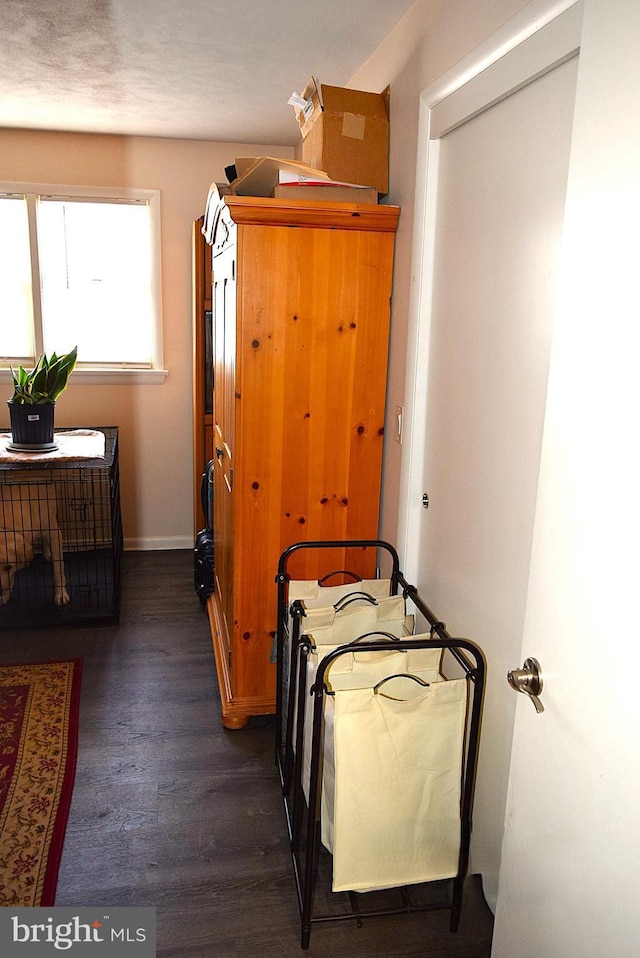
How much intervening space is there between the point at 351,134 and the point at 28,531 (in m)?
2.29

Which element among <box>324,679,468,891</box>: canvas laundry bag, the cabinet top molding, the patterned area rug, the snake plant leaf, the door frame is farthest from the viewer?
the snake plant leaf

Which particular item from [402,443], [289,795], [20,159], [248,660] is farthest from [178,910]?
[20,159]

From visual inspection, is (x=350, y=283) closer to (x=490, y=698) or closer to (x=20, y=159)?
(x=490, y=698)

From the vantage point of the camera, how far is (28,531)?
344 cm

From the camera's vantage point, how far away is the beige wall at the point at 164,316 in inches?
158

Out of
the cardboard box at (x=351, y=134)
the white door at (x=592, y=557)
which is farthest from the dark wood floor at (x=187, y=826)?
the cardboard box at (x=351, y=134)

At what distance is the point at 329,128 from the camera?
7.78ft

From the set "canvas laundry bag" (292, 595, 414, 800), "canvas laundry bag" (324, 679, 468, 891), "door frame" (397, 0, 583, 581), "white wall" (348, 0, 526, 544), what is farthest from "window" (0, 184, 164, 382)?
"canvas laundry bag" (324, 679, 468, 891)

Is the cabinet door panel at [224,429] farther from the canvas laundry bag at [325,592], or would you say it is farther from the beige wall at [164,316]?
the beige wall at [164,316]

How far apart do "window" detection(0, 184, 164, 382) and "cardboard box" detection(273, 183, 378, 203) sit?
7.06 ft

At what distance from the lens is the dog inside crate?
11.0 feet

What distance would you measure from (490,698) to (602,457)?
0.96m

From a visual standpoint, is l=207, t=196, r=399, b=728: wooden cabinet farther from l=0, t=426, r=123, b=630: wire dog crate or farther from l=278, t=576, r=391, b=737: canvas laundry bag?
l=0, t=426, r=123, b=630: wire dog crate

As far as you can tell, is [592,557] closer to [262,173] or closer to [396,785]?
[396,785]
